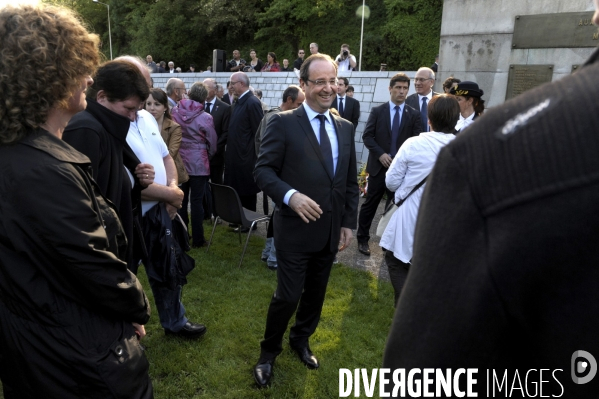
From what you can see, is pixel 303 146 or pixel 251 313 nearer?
pixel 303 146

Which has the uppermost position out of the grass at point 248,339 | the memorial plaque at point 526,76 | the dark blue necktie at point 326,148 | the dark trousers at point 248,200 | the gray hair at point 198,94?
the memorial plaque at point 526,76

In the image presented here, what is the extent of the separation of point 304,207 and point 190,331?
168cm

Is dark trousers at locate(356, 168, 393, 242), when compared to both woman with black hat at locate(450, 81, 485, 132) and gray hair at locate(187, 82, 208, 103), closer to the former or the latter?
woman with black hat at locate(450, 81, 485, 132)

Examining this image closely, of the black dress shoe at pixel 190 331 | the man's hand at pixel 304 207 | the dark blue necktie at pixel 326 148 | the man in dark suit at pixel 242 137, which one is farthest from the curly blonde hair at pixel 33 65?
the man in dark suit at pixel 242 137

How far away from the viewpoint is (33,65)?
5.17 ft

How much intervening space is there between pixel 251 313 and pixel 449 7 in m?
6.76

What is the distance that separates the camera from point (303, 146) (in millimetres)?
3125

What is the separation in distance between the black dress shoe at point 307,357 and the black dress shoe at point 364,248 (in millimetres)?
2581

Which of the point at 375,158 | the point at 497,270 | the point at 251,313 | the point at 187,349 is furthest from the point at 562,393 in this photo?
the point at 375,158

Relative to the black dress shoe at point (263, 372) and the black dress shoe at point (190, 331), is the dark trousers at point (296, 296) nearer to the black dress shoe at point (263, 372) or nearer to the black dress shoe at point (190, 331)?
the black dress shoe at point (263, 372)

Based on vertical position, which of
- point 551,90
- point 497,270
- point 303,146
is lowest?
point 303,146

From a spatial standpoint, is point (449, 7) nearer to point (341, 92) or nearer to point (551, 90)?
point (341, 92)

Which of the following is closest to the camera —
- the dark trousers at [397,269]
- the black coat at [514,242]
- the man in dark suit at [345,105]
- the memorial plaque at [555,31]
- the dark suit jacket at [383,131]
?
the black coat at [514,242]

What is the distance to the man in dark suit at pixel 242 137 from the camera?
6578 millimetres
